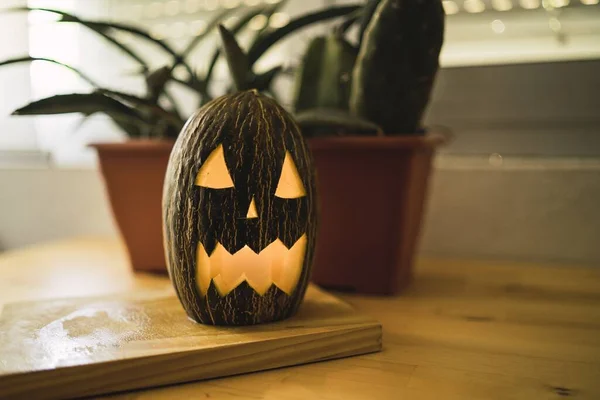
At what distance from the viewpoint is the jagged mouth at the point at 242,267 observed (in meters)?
0.45

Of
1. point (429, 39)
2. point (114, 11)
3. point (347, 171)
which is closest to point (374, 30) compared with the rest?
point (429, 39)

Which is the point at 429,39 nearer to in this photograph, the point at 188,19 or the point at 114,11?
the point at 188,19

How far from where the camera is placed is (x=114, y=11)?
3.45 feet

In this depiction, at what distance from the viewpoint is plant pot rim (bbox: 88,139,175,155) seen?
675mm

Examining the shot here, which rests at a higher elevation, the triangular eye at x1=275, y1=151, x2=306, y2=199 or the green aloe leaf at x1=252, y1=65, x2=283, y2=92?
the green aloe leaf at x1=252, y1=65, x2=283, y2=92

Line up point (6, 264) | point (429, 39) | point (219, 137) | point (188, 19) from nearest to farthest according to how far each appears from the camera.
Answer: point (219, 137)
point (429, 39)
point (6, 264)
point (188, 19)

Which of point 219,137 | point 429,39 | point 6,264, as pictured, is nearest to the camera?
point 219,137

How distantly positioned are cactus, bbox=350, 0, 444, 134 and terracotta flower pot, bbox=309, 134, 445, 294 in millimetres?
33

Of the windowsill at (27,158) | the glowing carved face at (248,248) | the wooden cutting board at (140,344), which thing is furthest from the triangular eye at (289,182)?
the windowsill at (27,158)

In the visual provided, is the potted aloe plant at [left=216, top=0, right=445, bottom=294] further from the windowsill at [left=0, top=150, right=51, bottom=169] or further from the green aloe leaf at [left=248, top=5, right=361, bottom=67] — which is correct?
the windowsill at [left=0, top=150, right=51, bottom=169]

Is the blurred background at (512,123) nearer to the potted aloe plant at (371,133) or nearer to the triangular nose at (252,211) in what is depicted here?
the potted aloe plant at (371,133)

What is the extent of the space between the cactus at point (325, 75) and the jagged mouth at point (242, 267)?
26cm

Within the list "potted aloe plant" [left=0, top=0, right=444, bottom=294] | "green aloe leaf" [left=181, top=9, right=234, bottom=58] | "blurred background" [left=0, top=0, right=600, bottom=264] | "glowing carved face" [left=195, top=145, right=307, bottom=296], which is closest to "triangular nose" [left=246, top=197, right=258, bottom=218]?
"glowing carved face" [left=195, top=145, right=307, bottom=296]

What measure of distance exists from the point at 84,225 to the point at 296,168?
73cm
